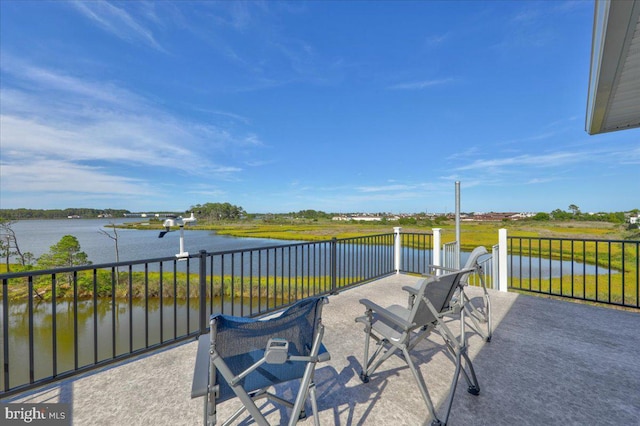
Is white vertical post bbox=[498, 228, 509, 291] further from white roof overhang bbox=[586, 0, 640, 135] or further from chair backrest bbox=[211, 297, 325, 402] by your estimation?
chair backrest bbox=[211, 297, 325, 402]

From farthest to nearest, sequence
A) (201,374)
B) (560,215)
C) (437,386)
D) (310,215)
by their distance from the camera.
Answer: (310,215), (560,215), (437,386), (201,374)

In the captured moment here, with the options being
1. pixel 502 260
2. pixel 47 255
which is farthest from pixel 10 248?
pixel 502 260

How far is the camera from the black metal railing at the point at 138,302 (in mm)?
2008

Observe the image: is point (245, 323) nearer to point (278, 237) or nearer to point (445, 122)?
point (445, 122)

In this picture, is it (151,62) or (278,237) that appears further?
(278,237)

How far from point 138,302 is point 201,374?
20.3 m

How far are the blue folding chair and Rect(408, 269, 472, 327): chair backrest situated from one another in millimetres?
746

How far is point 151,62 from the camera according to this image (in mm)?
11469

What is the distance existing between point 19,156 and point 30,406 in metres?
30.3

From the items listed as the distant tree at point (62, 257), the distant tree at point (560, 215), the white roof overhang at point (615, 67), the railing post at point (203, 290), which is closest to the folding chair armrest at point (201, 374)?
the railing post at point (203, 290)

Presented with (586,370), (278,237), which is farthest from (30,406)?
(278,237)

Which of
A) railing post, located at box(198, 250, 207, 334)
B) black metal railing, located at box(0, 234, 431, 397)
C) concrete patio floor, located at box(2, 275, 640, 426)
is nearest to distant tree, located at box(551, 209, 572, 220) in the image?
black metal railing, located at box(0, 234, 431, 397)

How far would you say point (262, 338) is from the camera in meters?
1.11

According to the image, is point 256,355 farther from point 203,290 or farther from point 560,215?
point 560,215
